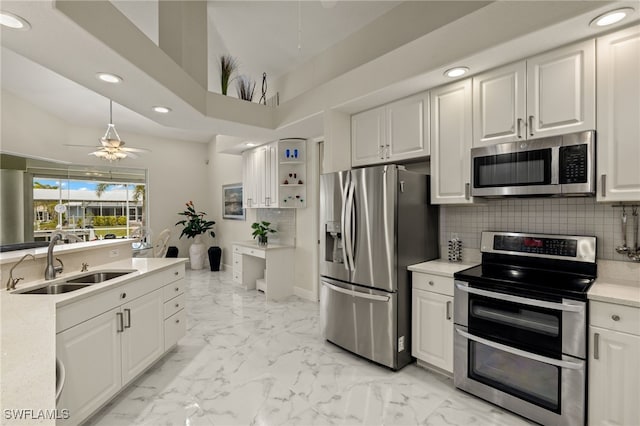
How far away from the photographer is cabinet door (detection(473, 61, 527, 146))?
2193 mm

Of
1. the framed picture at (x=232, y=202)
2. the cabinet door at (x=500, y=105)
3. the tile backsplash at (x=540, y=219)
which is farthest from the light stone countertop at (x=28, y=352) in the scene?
the framed picture at (x=232, y=202)

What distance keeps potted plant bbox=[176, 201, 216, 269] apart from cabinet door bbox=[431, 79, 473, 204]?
5863 mm

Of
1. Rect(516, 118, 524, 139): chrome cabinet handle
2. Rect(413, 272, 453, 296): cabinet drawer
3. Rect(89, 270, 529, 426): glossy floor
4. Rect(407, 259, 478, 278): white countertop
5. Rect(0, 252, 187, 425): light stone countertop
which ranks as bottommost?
Rect(89, 270, 529, 426): glossy floor

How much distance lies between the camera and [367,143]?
321cm

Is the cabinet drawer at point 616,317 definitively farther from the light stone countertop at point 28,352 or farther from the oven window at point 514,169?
the light stone countertop at point 28,352

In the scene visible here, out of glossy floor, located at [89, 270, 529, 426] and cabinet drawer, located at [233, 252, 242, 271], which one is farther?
cabinet drawer, located at [233, 252, 242, 271]

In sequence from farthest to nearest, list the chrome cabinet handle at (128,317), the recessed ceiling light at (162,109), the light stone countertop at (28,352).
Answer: the recessed ceiling light at (162,109), the chrome cabinet handle at (128,317), the light stone countertop at (28,352)

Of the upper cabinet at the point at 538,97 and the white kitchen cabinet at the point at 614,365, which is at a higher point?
the upper cabinet at the point at 538,97

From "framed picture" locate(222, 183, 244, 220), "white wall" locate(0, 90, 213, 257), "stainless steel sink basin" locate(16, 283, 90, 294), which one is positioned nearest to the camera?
"stainless steel sink basin" locate(16, 283, 90, 294)

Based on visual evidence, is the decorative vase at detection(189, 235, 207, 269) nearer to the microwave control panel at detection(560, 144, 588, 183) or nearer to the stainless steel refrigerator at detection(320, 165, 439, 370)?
the stainless steel refrigerator at detection(320, 165, 439, 370)

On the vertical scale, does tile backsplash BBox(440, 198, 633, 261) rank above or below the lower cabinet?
above

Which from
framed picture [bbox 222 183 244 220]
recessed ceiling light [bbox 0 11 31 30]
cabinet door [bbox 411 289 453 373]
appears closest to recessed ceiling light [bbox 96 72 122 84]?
recessed ceiling light [bbox 0 11 31 30]

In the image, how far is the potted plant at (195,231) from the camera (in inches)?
279

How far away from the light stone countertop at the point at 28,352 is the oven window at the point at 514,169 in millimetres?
2636
